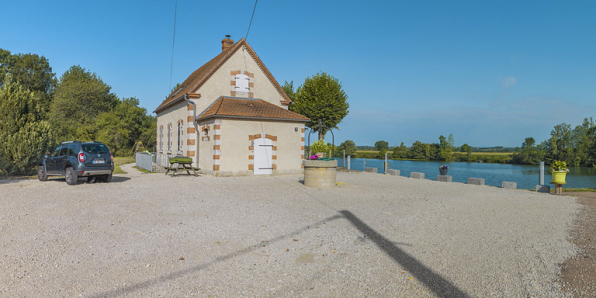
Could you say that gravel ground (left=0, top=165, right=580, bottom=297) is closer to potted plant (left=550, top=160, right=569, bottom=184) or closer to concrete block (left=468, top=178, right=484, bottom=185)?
potted plant (left=550, top=160, right=569, bottom=184)

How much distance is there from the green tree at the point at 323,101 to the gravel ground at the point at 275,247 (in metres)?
26.5

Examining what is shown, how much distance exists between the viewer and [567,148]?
59031 mm

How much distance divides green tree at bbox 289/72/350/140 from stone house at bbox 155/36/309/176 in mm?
13575

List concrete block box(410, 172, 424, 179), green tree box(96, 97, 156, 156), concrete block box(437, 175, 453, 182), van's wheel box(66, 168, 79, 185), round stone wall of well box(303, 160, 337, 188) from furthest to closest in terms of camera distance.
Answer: green tree box(96, 97, 156, 156) → concrete block box(410, 172, 424, 179) → concrete block box(437, 175, 453, 182) → round stone wall of well box(303, 160, 337, 188) → van's wheel box(66, 168, 79, 185)

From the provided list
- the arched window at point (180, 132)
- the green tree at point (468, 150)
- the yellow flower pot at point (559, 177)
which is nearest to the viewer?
the yellow flower pot at point (559, 177)

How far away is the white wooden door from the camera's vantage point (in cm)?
1822

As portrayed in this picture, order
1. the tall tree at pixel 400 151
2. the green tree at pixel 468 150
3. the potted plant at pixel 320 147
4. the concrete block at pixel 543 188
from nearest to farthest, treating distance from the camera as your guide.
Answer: the concrete block at pixel 543 188 → the potted plant at pixel 320 147 → the green tree at pixel 468 150 → the tall tree at pixel 400 151

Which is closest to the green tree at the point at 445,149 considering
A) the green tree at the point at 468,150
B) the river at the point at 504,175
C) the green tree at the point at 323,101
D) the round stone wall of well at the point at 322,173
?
the green tree at the point at 468,150

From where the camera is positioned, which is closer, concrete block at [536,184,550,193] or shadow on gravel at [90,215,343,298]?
shadow on gravel at [90,215,343,298]

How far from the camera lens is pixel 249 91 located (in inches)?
827

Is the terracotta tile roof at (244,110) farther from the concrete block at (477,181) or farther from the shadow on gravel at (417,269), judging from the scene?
the shadow on gravel at (417,269)

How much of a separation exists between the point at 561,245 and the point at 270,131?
14687 mm

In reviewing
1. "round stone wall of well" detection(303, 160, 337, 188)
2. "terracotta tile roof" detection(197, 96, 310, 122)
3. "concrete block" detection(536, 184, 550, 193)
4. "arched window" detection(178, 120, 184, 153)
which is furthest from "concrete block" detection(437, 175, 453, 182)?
"arched window" detection(178, 120, 184, 153)

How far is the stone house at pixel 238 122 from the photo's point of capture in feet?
57.2
